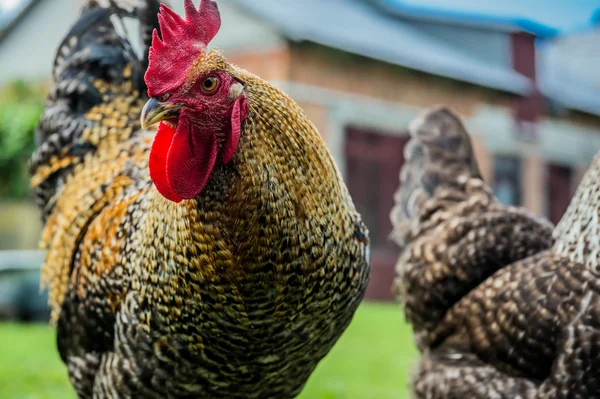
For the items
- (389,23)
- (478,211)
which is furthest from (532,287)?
(389,23)

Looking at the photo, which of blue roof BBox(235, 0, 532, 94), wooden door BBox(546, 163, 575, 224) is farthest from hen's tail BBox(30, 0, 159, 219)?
wooden door BBox(546, 163, 575, 224)

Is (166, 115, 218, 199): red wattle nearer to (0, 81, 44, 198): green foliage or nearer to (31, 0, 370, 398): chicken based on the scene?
(31, 0, 370, 398): chicken

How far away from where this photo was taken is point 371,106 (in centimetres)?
1302

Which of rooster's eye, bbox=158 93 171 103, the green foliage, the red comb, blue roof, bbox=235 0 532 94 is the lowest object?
rooster's eye, bbox=158 93 171 103

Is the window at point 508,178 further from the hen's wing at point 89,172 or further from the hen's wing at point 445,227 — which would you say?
the hen's wing at point 89,172

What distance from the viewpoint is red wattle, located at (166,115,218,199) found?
2.19 m

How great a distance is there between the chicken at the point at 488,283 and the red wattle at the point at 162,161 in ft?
5.27

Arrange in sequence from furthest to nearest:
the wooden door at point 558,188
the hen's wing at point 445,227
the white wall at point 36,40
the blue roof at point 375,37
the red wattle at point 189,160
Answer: the wooden door at point 558,188 → the white wall at point 36,40 → the blue roof at point 375,37 → the hen's wing at point 445,227 → the red wattle at point 189,160

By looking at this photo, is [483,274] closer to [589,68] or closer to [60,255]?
[60,255]

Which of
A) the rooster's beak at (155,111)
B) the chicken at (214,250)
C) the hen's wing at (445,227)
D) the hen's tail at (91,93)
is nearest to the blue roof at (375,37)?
the hen's wing at (445,227)

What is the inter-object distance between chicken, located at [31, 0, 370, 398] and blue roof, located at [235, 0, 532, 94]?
8.93 m

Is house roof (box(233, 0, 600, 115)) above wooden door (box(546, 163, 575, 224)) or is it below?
above

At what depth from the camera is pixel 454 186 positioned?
4.04m

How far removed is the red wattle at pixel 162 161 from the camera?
2271mm
